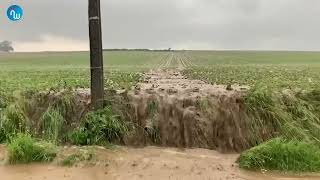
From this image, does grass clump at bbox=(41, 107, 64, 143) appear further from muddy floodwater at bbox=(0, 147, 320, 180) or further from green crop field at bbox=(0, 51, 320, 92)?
green crop field at bbox=(0, 51, 320, 92)

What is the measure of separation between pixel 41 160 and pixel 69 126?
1591 mm

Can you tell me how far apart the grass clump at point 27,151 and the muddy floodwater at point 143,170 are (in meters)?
0.18

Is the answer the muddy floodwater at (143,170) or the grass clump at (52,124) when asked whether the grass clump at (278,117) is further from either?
the grass clump at (52,124)

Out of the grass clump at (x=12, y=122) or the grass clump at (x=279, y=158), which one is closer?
the grass clump at (x=279, y=158)

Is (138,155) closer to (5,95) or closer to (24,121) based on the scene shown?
(24,121)

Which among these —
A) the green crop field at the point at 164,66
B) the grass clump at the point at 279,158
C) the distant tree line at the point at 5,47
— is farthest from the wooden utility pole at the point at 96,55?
the distant tree line at the point at 5,47

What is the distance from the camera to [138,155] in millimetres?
10148

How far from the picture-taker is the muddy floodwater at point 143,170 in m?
8.92

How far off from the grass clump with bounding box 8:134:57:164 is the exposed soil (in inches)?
69.2

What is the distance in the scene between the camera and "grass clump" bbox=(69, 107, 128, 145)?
34.8 feet

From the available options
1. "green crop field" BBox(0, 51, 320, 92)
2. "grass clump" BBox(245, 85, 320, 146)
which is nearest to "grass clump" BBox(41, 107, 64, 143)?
"green crop field" BBox(0, 51, 320, 92)

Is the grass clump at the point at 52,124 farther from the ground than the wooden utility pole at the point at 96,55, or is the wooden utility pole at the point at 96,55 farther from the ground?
the wooden utility pole at the point at 96,55

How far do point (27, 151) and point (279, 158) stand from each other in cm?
454

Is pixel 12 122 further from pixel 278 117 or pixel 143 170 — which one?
pixel 278 117
